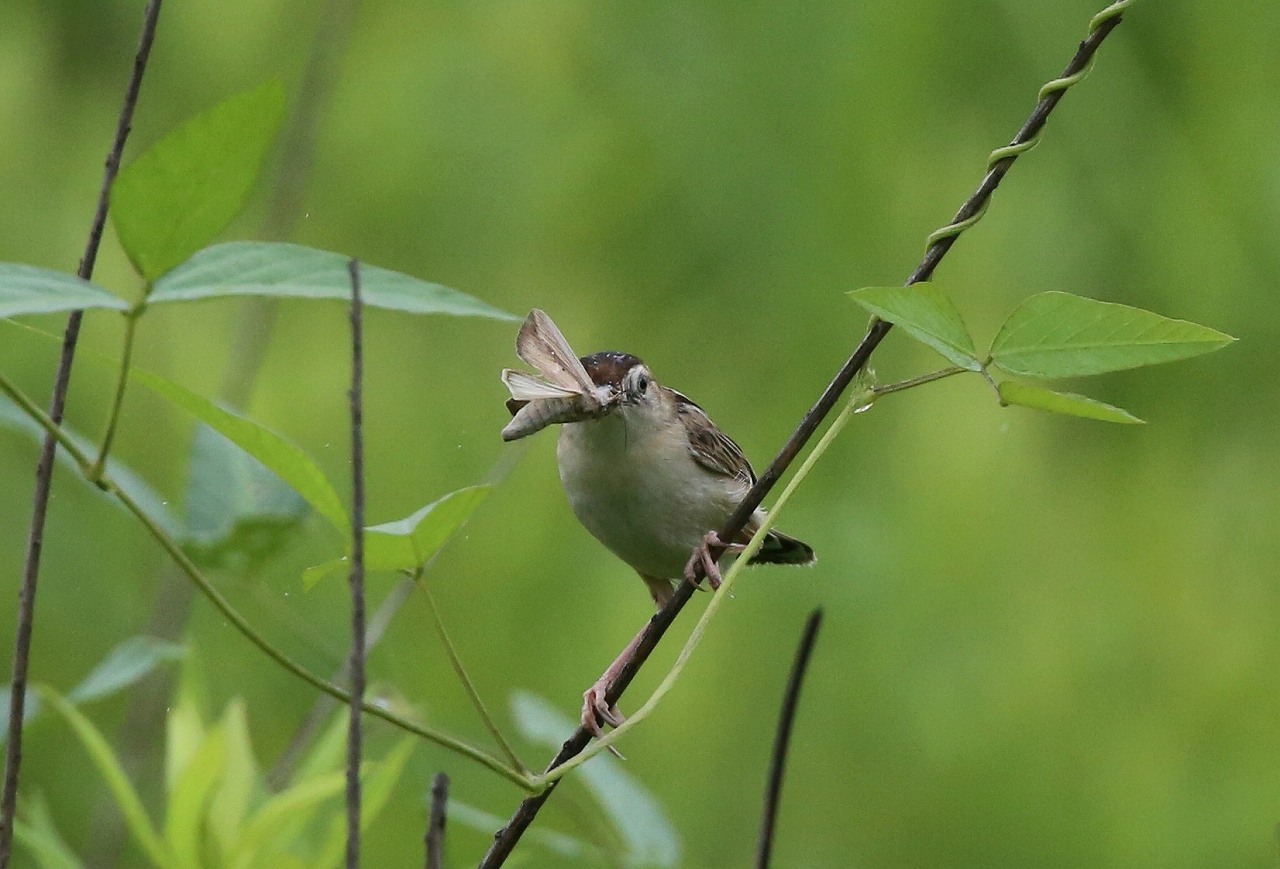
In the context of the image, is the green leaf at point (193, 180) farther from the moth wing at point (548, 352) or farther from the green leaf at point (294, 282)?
the moth wing at point (548, 352)

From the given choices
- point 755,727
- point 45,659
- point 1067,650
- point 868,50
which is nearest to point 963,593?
point 1067,650

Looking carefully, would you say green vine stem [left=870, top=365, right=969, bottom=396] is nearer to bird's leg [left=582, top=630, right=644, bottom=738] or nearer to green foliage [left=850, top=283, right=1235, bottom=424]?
green foliage [left=850, top=283, right=1235, bottom=424]

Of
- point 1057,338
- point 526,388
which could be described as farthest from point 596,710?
point 1057,338

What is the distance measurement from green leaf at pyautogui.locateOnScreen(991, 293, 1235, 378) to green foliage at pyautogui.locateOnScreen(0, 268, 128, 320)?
0.55 meters

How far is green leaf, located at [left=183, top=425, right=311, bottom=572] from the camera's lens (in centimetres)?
149

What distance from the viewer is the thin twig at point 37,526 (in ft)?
2.92

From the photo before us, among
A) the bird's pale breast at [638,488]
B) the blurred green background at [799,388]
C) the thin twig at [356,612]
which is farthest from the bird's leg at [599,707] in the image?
the blurred green background at [799,388]

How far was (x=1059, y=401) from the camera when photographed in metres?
0.93

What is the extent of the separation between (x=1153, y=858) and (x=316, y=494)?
9.56 ft

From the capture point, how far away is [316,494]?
83cm

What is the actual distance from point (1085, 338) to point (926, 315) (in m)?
0.11

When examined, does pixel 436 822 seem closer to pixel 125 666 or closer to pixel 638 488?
pixel 125 666

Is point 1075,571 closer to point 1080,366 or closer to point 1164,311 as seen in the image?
point 1164,311

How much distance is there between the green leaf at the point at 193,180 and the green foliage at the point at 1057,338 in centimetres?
37
